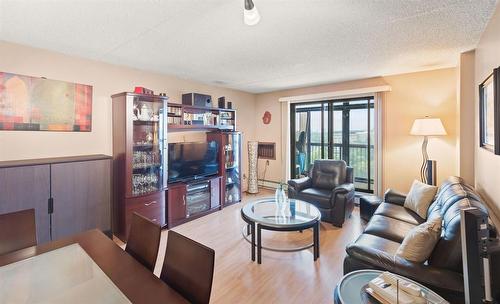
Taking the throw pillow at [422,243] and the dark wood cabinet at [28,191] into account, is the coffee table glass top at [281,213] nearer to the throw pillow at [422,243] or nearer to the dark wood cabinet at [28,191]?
the throw pillow at [422,243]

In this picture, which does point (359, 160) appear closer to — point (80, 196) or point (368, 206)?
point (368, 206)

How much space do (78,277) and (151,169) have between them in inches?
95.9

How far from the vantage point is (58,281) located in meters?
1.23

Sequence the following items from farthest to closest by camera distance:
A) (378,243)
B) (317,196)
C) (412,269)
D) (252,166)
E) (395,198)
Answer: (252,166) → (317,196) → (395,198) → (378,243) → (412,269)

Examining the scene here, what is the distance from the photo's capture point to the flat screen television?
12.7 ft

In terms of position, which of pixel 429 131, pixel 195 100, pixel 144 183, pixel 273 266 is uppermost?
pixel 195 100

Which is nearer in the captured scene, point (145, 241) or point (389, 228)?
point (145, 241)

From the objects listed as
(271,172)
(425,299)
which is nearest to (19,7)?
(425,299)

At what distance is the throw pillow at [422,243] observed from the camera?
1.67 metres

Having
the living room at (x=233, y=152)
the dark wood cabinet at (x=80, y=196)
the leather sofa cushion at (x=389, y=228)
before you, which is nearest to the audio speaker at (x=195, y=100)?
the living room at (x=233, y=152)

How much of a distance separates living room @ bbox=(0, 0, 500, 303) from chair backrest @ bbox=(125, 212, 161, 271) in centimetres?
1

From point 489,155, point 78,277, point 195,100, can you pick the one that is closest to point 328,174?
point 489,155

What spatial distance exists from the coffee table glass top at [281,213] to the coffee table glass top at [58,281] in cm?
170

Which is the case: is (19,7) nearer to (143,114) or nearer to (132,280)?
(143,114)
